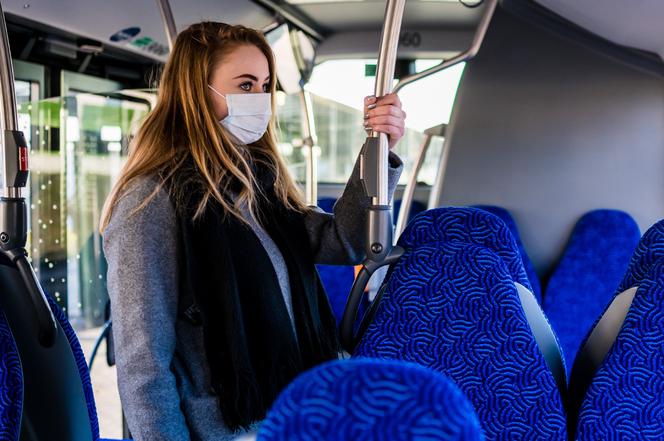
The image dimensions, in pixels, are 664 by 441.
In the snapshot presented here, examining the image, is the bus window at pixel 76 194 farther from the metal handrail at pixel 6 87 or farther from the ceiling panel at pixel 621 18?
the ceiling panel at pixel 621 18

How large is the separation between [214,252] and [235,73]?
18.7 inches

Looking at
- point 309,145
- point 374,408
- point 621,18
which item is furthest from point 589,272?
point 374,408

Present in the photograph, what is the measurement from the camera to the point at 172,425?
148 centimetres

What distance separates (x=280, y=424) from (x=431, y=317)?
2.97 ft

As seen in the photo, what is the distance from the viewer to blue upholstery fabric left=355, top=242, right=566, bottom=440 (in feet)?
4.91

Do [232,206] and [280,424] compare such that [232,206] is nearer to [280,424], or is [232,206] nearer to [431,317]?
[431,317]

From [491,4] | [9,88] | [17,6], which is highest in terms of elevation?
[491,4]

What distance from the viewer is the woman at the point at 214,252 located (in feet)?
4.90

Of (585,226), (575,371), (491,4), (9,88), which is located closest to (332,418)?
(575,371)

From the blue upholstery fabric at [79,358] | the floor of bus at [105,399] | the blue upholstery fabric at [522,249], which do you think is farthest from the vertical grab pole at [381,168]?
the floor of bus at [105,399]

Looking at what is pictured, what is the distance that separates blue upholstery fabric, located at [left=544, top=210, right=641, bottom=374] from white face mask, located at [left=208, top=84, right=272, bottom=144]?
2577mm

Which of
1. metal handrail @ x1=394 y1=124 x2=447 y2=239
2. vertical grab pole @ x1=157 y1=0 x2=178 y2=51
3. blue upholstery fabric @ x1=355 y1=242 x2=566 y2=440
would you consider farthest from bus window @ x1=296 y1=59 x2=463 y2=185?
blue upholstery fabric @ x1=355 y1=242 x2=566 y2=440

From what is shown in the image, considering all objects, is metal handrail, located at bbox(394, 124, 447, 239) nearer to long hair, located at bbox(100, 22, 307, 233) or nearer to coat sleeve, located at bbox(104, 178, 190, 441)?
long hair, located at bbox(100, 22, 307, 233)

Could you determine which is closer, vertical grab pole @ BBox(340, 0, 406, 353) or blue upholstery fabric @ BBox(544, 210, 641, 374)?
vertical grab pole @ BBox(340, 0, 406, 353)
